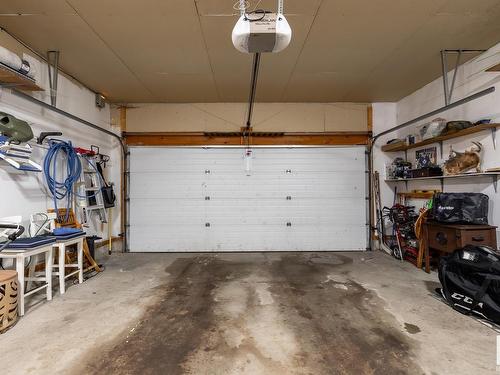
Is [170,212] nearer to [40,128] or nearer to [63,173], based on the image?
[63,173]

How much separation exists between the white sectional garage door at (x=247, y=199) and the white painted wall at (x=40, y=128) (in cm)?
97

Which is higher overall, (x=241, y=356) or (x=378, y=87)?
(x=378, y=87)

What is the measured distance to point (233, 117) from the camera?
522cm

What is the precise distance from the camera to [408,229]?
4281 mm

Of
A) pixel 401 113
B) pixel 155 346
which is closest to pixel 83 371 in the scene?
pixel 155 346

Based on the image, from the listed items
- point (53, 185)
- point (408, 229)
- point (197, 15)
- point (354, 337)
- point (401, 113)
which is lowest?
point (354, 337)

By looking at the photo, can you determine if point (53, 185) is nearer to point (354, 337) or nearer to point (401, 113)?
point (354, 337)

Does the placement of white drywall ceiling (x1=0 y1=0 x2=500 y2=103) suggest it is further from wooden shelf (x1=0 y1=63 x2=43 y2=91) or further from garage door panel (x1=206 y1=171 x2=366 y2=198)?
garage door panel (x1=206 y1=171 x2=366 y2=198)

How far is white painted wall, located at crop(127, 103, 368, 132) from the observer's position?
521 centimetres

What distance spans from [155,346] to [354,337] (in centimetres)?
163

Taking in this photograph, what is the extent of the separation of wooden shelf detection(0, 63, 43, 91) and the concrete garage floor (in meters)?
2.46

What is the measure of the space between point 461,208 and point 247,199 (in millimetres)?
3402

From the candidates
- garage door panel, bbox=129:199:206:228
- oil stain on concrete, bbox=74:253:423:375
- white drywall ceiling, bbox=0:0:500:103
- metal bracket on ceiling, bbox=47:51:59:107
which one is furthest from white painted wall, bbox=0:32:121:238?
oil stain on concrete, bbox=74:253:423:375

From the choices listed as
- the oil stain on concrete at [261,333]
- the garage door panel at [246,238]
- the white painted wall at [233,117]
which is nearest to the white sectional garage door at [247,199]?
the garage door panel at [246,238]
